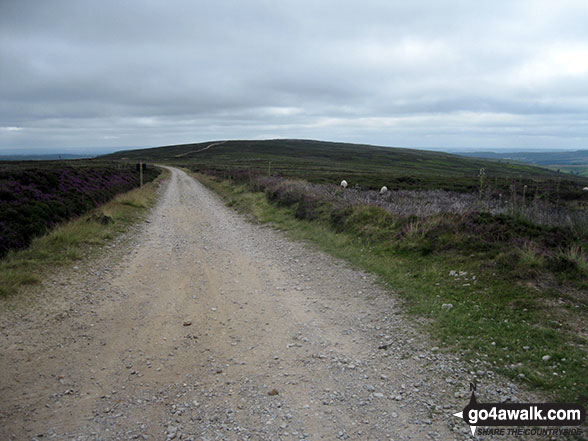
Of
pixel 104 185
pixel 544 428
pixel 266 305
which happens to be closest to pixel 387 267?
pixel 266 305

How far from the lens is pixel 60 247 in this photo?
877cm

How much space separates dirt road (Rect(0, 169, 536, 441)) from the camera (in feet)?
Answer: 11.1

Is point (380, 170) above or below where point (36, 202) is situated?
above

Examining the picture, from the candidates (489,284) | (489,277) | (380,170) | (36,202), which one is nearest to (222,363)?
(489,284)

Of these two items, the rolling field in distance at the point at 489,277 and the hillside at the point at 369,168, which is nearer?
the rolling field in distance at the point at 489,277

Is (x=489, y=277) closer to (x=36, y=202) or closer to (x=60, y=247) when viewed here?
(x=60, y=247)

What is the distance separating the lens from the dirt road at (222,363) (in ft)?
11.1

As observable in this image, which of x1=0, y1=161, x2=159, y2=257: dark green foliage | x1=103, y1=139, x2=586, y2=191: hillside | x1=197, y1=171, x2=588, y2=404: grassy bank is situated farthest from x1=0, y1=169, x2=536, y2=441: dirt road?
x1=103, y1=139, x2=586, y2=191: hillside

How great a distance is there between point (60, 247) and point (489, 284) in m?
9.28

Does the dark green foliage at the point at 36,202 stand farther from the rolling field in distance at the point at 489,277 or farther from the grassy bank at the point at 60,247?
the rolling field in distance at the point at 489,277

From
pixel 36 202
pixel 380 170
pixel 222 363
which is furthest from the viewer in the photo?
pixel 380 170

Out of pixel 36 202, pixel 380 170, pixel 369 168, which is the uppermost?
pixel 369 168

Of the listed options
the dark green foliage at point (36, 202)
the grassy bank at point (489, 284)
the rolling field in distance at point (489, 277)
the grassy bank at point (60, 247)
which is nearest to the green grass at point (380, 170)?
the rolling field in distance at point (489, 277)

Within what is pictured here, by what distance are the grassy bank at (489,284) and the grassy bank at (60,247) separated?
5.84m
